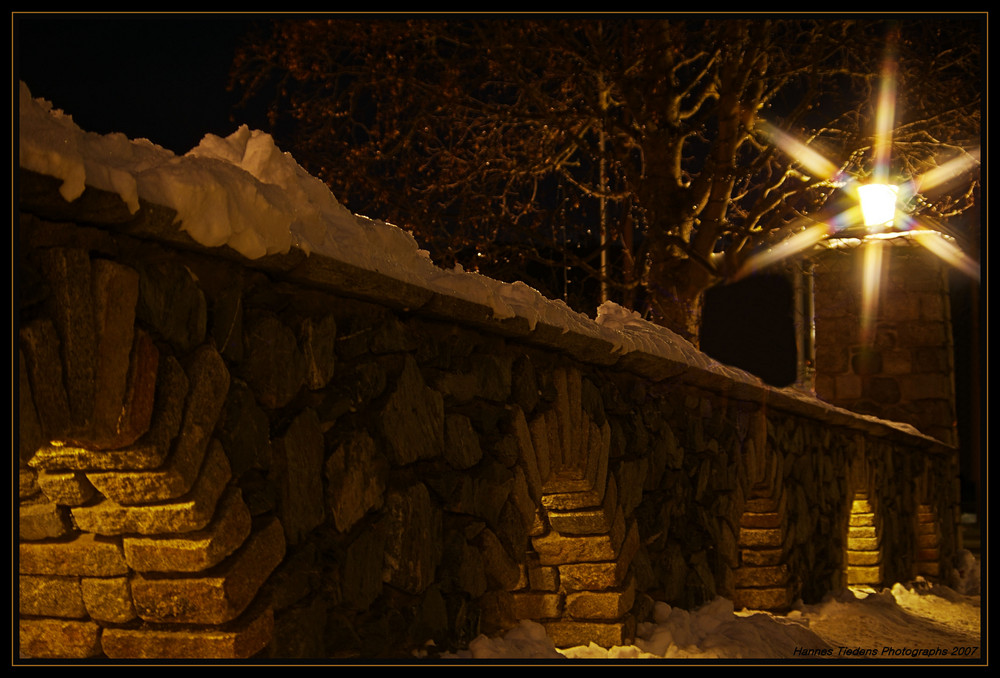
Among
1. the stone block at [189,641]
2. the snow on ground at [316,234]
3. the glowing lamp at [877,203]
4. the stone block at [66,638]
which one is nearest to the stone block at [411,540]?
the snow on ground at [316,234]

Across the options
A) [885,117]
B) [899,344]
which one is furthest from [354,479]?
[899,344]

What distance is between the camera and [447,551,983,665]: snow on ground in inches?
131

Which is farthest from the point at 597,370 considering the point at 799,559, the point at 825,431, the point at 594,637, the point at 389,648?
the point at 825,431

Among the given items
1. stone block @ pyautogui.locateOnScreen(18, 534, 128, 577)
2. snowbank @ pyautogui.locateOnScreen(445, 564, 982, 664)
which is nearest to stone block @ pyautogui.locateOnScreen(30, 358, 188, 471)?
stone block @ pyautogui.locateOnScreen(18, 534, 128, 577)

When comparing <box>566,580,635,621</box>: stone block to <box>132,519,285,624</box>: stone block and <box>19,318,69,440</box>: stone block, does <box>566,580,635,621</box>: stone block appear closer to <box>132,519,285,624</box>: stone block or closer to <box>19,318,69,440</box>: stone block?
<box>132,519,285,624</box>: stone block

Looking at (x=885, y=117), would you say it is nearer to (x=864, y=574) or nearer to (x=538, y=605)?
(x=864, y=574)

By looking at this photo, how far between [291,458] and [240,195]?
2.13ft

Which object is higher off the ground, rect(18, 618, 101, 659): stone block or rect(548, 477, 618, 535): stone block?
rect(548, 477, 618, 535): stone block

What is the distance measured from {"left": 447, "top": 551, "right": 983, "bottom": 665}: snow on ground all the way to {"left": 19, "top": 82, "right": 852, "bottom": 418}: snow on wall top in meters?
1.13

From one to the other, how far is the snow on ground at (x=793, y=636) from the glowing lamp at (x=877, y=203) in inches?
117

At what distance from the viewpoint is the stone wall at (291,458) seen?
183 cm

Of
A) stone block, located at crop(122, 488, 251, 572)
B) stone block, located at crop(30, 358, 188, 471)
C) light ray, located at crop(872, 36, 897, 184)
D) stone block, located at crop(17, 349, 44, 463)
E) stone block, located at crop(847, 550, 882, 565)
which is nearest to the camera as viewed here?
stone block, located at crop(17, 349, 44, 463)

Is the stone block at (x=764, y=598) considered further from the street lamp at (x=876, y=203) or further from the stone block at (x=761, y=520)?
the street lamp at (x=876, y=203)

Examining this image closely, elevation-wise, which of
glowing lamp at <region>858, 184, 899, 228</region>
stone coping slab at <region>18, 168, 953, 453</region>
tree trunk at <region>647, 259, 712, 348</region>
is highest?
glowing lamp at <region>858, 184, 899, 228</region>
